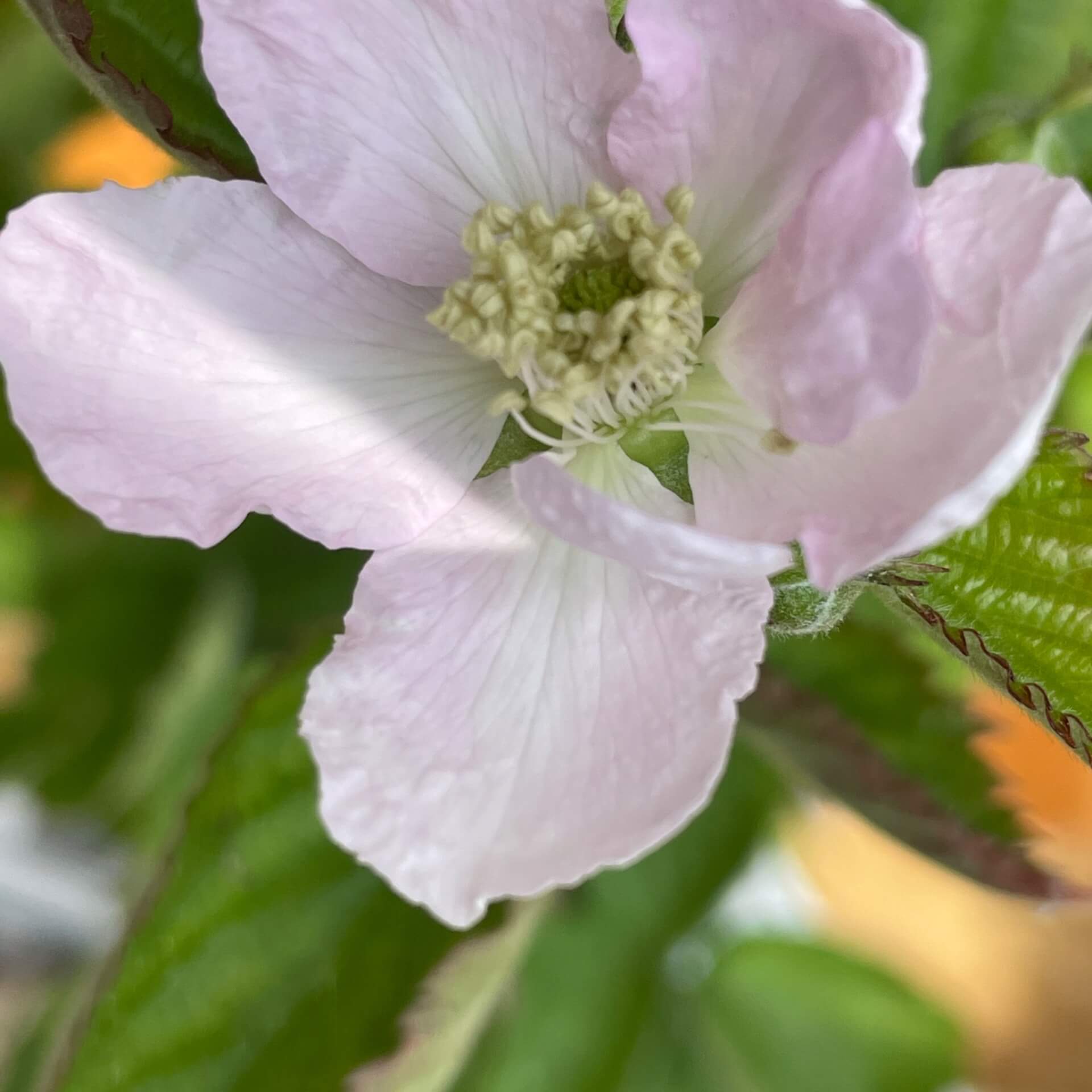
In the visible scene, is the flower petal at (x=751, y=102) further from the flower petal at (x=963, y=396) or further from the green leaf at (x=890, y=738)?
the green leaf at (x=890, y=738)

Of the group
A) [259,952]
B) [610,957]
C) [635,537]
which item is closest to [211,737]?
[259,952]

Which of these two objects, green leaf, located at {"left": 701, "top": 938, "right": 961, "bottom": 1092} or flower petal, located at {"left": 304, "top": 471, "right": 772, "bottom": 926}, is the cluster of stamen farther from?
green leaf, located at {"left": 701, "top": 938, "right": 961, "bottom": 1092}

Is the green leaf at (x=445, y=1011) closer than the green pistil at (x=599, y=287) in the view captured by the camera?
No

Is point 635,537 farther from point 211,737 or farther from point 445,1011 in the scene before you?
point 211,737

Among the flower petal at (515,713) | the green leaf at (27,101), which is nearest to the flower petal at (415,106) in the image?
the flower petal at (515,713)

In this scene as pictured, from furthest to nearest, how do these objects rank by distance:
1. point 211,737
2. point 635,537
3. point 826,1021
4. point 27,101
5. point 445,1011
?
point 826,1021 < point 27,101 < point 211,737 < point 445,1011 < point 635,537

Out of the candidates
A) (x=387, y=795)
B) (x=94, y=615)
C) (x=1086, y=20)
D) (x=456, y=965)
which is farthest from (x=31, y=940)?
(x=1086, y=20)

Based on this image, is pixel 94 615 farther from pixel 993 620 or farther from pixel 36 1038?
pixel 993 620
